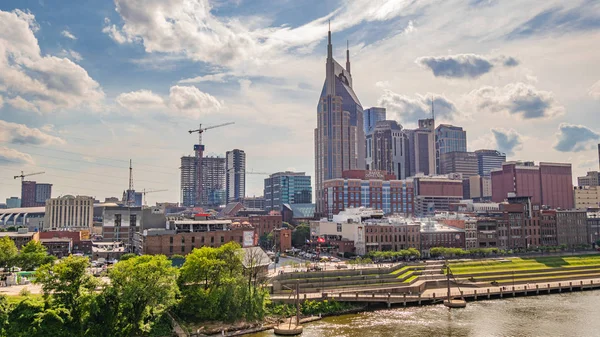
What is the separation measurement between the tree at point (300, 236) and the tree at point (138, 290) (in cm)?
12300

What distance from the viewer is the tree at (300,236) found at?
192m

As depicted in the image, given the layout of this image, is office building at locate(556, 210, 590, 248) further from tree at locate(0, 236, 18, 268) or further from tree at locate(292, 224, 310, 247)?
tree at locate(0, 236, 18, 268)

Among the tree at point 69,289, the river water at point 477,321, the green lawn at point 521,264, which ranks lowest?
the river water at point 477,321

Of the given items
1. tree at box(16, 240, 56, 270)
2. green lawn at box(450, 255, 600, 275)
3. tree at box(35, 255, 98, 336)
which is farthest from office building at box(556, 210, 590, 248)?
tree at box(35, 255, 98, 336)

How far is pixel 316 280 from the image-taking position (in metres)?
98.8

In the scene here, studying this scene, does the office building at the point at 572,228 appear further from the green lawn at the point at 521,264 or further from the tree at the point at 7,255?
the tree at the point at 7,255

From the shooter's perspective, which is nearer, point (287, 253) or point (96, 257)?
point (96, 257)

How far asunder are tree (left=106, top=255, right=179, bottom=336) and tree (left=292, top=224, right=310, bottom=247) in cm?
12300

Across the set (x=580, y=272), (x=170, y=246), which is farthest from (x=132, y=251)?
(x=580, y=272)

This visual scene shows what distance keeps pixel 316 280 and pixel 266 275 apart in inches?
426

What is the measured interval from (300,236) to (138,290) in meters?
128

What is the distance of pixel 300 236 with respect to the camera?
19300 centimetres

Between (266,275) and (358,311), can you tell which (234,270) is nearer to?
(266,275)

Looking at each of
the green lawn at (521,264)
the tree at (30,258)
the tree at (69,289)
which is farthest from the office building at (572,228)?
the tree at (69,289)
